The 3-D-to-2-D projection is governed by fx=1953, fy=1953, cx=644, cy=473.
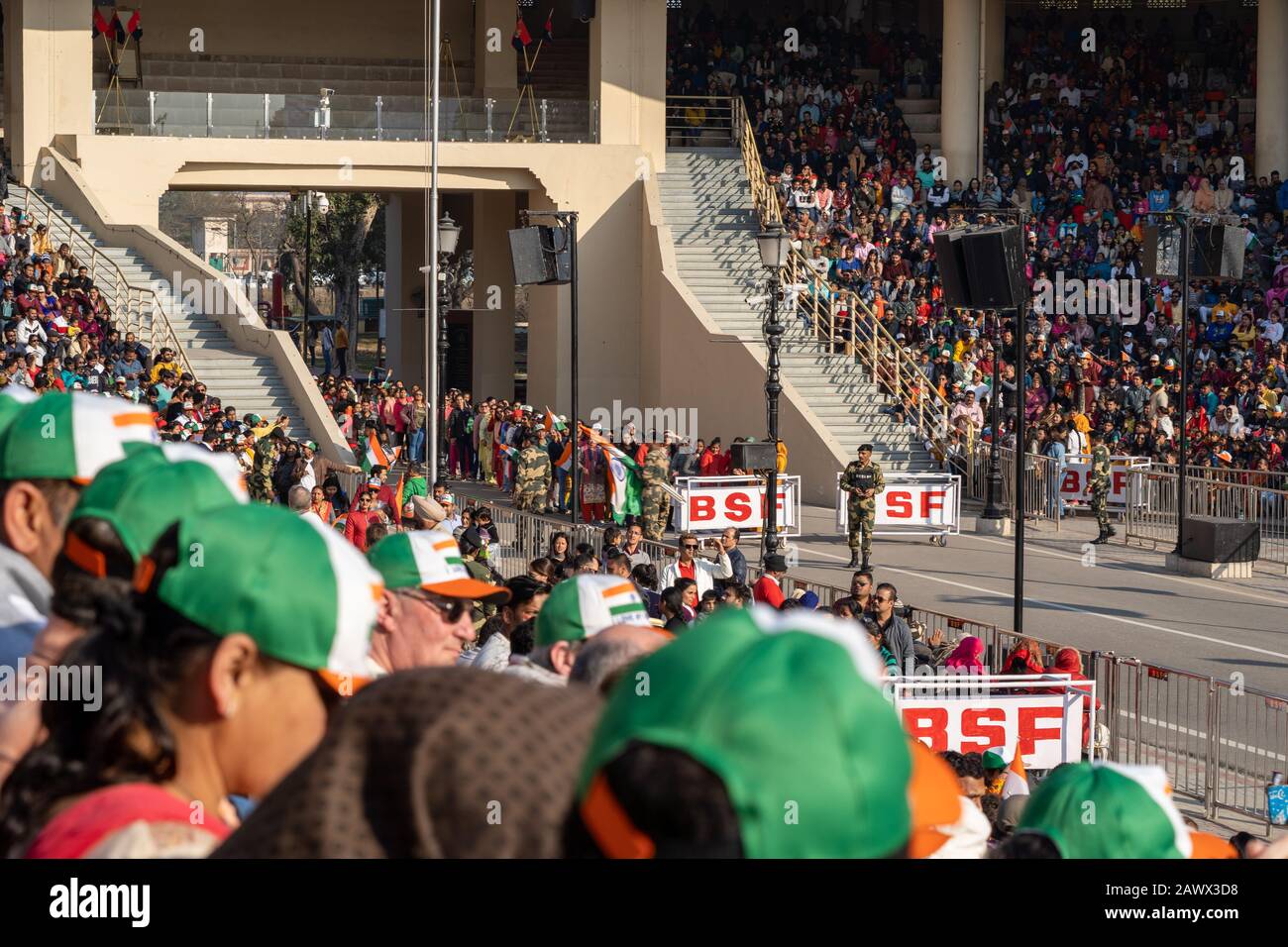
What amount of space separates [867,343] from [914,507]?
774cm

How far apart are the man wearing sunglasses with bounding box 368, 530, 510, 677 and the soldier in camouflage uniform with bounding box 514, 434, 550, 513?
72.9 ft

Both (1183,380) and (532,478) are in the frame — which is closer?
(1183,380)

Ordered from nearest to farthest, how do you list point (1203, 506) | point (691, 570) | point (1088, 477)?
1. point (691, 570)
2. point (1203, 506)
3. point (1088, 477)

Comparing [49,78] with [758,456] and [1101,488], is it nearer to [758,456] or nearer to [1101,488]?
[758,456]

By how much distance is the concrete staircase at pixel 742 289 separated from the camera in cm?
3209

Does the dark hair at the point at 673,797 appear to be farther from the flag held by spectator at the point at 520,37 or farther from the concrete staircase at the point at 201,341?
the flag held by spectator at the point at 520,37

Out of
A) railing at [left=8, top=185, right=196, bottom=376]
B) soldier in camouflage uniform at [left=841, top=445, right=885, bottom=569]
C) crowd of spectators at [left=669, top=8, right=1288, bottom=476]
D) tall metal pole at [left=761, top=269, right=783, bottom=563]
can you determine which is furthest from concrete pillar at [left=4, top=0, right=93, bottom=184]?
soldier in camouflage uniform at [left=841, top=445, right=885, bottom=569]

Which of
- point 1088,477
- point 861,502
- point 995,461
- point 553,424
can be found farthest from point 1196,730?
point 553,424

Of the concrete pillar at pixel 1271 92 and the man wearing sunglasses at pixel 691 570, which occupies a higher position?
the concrete pillar at pixel 1271 92

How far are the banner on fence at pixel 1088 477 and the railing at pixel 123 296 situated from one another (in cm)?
1337

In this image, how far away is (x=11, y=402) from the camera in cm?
462

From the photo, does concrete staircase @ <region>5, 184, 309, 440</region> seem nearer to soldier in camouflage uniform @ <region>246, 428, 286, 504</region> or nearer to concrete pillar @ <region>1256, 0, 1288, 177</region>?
soldier in camouflage uniform @ <region>246, 428, 286, 504</region>

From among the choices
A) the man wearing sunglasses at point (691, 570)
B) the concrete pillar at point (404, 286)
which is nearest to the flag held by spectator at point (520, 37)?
the concrete pillar at point (404, 286)

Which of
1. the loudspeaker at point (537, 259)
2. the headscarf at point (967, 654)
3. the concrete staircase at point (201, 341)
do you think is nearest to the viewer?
the headscarf at point (967, 654)
